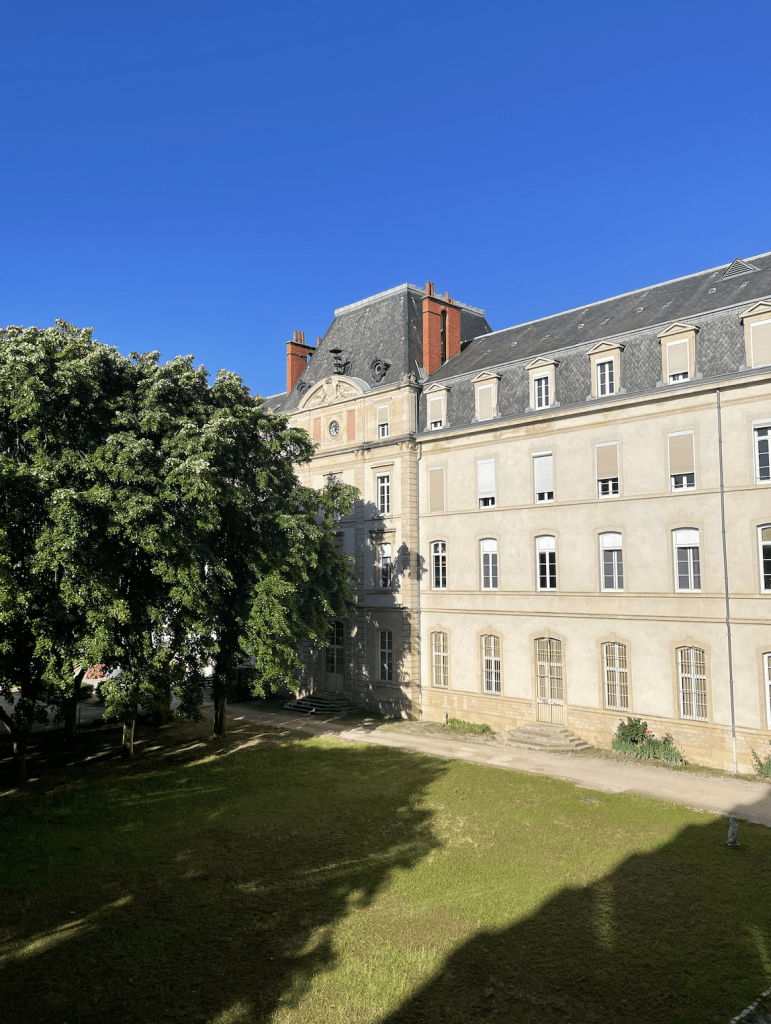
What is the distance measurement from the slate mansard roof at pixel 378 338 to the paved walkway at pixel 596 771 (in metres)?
16.2

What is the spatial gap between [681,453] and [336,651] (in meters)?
19.5

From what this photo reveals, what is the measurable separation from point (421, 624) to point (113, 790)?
51.3ft

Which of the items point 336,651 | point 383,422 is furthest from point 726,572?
point 336,651

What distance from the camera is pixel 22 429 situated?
21125 millimetres

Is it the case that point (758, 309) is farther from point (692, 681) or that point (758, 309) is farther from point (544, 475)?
point (692, 681)

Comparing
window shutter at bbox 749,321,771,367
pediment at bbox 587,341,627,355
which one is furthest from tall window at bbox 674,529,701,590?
pediment at bbox 587,341,627,355

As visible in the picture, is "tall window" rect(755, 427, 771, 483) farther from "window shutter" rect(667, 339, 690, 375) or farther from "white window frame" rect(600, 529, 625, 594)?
"white window frame" rect(600, 529, 625, 594)

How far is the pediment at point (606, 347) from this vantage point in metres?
27.9

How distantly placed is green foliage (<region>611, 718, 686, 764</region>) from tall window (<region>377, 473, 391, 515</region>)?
574 inches

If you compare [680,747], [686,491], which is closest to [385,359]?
[686,491]

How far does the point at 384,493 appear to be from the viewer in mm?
35531

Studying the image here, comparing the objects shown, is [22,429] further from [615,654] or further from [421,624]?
[615,654]

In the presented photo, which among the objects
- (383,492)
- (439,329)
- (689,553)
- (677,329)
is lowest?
(689,553)

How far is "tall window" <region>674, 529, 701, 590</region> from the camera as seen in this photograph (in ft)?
83.1
